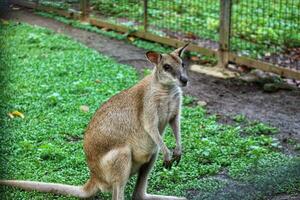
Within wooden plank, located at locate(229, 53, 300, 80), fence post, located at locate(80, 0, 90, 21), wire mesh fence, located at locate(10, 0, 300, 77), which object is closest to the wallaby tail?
wooden plank, located at locate(229, 53, 300, 80)

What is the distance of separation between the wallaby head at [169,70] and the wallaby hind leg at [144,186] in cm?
57

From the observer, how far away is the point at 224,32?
841cm

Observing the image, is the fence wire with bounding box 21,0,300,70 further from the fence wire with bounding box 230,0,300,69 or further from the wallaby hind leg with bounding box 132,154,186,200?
the wallaby hind leg with bounding box 132,154,186,200

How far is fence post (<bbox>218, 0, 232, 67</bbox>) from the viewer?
8312 mm

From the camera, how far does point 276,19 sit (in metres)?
8.42

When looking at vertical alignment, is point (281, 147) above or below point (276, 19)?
below

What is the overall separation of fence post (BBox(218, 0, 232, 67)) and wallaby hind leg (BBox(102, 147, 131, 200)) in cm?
426

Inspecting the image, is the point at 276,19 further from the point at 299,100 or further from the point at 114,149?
the point at 114,149

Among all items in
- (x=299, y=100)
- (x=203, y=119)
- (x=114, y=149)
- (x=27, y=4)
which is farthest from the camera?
(x=27, y=4)

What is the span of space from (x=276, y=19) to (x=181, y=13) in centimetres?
159

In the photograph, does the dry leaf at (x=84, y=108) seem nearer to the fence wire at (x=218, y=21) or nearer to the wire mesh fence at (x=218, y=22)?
the wire mesh fence at (x=218, y=22)

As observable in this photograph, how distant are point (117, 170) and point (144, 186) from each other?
1.53 feet

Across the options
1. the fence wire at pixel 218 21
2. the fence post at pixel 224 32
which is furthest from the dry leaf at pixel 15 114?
the fence wire at pixel 218 21

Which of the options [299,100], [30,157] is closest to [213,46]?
[299,100]
